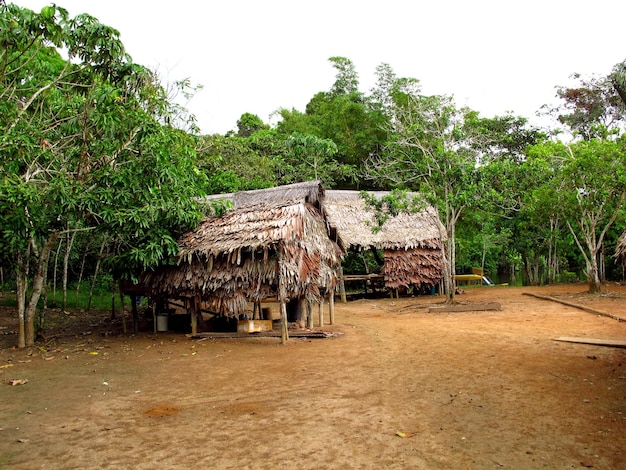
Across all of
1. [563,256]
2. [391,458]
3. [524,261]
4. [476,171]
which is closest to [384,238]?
[476,171]

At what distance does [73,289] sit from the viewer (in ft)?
62.3

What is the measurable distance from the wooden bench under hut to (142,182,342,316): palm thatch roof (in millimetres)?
7680

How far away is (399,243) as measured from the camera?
1875 cm

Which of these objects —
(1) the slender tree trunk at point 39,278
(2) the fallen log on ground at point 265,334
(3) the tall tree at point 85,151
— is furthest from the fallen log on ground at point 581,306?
(1) the slender tree trunk at point 39,278

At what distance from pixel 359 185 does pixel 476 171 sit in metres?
14.6

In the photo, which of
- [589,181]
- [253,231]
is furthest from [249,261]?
[589,181]

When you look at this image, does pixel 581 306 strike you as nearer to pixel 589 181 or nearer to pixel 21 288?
pixel 589 181

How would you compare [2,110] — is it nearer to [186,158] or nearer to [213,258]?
[186,158]

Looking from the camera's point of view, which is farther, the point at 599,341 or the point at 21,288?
the point at 21,288

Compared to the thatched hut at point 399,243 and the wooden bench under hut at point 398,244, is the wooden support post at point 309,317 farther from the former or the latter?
the thatched hut at point 399,243

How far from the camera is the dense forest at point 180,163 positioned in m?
7.98

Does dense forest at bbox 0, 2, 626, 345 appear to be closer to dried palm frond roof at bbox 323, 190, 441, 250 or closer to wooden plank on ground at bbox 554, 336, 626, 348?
dried palm frond roof at bbox 323, 190, 441, 250

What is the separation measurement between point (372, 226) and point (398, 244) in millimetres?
1149

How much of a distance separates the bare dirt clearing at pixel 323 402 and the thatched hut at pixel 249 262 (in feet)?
3.12
